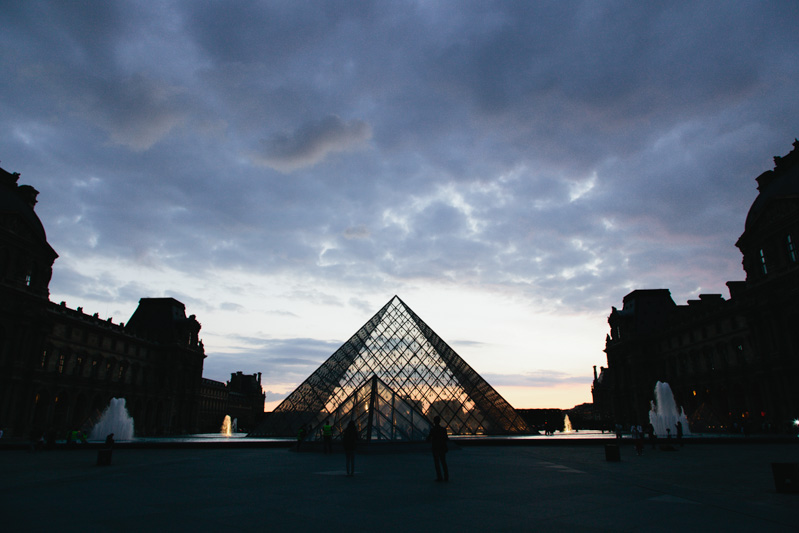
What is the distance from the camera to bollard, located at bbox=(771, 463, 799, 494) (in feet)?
23.5

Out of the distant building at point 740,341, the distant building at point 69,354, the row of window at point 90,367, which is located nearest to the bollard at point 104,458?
the distant building at point 69,354

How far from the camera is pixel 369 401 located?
20703 millimetres

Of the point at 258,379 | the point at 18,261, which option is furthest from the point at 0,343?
the point at 258,379

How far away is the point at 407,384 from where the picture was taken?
2695 cm

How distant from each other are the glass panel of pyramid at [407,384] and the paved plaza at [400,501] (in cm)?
1319

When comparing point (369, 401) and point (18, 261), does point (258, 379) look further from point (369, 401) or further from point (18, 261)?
point (369, 401)

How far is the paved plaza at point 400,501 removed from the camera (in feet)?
17.1

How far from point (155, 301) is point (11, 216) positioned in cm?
3499

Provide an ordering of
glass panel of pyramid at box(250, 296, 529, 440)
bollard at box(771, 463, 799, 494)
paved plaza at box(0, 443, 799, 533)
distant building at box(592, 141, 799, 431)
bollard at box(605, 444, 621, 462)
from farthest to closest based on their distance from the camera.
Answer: distant building at box(592, 141, 799, 431), glass panel of pyramid at box(250, 296, 529, 440), bollard at box(605, 444, 621, 462), bollard at box(771, 463, 799, 494), paved plaza at box(0, 443, 799, 533)

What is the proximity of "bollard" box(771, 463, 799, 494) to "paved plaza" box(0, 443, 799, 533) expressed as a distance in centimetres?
24

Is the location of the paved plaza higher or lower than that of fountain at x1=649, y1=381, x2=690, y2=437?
lower

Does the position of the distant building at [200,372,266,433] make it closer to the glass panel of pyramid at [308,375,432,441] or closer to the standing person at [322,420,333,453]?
the glass panel of pyramid at [308,375,432,441]

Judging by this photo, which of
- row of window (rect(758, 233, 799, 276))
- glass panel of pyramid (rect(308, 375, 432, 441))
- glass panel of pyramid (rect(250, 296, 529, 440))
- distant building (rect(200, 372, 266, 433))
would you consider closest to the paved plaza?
glass panel of pyramid (rect(308, 375, 432, 441))

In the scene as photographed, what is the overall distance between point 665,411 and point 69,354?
60554 millimetres
